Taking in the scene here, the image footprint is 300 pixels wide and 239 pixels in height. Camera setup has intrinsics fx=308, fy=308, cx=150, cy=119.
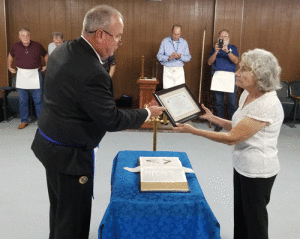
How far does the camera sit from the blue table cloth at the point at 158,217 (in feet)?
4.99

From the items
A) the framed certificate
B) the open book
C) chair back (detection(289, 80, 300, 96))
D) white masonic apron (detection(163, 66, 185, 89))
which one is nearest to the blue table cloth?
the open book

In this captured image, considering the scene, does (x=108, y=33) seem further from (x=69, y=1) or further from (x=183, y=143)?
(x=69, y=1)

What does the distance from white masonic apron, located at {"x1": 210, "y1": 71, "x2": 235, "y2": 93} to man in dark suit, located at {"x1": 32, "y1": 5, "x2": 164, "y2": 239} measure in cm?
390

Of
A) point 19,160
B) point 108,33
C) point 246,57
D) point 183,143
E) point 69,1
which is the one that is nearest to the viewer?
point 108,33

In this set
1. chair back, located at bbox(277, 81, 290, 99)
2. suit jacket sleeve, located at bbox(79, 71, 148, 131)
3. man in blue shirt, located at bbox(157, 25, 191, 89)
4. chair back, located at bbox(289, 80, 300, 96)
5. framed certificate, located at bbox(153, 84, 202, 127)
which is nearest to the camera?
suit jacket sleeve, located at bbox(79, 71, 148, 131)

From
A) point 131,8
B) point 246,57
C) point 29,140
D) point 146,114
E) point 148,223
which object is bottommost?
point 29,140

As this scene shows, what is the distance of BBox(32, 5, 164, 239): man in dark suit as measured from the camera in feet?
4.74

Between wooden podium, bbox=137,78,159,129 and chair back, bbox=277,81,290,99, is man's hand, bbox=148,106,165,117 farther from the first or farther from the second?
chair back, bbox=277,81,290,99

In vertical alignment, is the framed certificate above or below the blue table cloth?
above

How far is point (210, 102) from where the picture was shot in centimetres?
627

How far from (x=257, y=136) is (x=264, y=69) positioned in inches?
14.2

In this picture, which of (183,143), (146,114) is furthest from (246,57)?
(183,143)

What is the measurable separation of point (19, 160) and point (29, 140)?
0.89 m

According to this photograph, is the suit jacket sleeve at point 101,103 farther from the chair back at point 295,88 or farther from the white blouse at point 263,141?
the chair back at point 295,88
